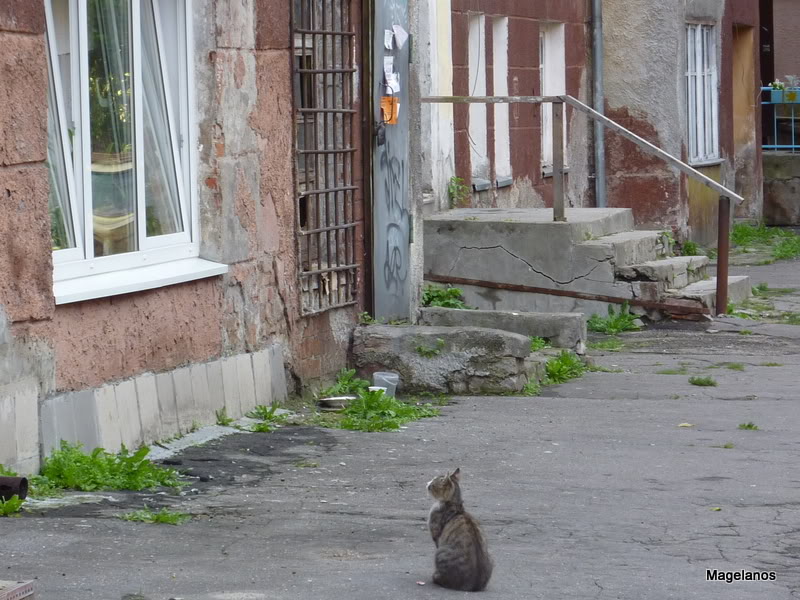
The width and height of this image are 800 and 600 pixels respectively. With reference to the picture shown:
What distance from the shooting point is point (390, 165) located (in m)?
9.83

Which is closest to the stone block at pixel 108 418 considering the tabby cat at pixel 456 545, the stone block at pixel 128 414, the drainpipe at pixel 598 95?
the stone block at pixel 128 414

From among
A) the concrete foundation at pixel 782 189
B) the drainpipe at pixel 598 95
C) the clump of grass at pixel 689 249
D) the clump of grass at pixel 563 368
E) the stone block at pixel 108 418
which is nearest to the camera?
the stone block at pixel 108 418

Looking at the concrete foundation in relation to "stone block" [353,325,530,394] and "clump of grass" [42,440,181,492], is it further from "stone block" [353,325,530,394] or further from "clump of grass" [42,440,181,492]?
"clump of grass" [42,440,181,492]

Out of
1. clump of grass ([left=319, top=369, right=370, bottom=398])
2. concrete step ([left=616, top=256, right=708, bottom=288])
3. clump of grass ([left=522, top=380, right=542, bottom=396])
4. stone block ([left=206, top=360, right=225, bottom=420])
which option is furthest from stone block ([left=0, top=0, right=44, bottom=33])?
concrete step ([left=616, top=256, right=708, bottom=288])

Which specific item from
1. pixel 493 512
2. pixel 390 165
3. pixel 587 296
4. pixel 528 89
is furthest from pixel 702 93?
pixel 493 512

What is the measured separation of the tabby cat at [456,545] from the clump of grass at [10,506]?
1.80m

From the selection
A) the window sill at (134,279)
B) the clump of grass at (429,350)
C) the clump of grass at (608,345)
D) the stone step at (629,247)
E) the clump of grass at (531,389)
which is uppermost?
the window sill at (134,279)

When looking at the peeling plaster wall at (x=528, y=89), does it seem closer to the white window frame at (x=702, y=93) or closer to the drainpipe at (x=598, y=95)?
the drainpipe at (x=598, y=95)

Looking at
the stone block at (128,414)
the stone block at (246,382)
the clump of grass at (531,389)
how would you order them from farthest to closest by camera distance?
the clump of grass at (531,389), the stone block at (246,382), the stone block at (128,414)

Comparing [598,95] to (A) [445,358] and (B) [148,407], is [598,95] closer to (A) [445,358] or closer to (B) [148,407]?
(A) [445,358]

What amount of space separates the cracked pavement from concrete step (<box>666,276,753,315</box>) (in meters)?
3.80

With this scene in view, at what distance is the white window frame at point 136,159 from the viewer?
6852 mm

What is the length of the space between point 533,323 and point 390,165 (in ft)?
6.35

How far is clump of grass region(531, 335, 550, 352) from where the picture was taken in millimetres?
10734
